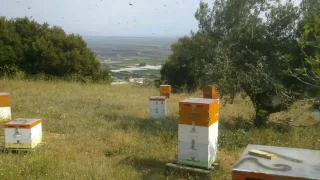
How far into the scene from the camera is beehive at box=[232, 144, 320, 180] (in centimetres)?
314

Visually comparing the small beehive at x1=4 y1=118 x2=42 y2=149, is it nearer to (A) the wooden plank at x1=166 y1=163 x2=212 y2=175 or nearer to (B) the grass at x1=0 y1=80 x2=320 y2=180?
(B) the grass at x1=0 y1=80 x2=320 y2=180

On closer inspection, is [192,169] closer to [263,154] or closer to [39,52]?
[263,154]

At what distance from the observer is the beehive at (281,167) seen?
10.3 ft

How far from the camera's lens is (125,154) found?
6566mm

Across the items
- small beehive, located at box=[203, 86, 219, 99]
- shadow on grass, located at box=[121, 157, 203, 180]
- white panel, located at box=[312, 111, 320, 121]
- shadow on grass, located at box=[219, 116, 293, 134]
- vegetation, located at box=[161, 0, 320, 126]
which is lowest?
shadow on grass, located at box=[121, 157, 203, 180]

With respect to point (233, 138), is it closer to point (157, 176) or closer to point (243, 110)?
point (157, 176)

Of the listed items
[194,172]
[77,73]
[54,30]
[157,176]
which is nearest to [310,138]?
[194,172]

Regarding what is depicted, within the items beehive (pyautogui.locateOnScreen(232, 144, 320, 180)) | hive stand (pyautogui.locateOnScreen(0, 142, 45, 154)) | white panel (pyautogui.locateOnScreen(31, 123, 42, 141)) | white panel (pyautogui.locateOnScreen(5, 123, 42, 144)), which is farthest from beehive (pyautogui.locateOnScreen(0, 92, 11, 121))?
beehive (pyautogui.locateOnScreen(232, 144, 320, 180))

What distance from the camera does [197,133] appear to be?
212 inches

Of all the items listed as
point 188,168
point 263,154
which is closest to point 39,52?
point 188,168

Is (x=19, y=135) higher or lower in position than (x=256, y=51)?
lower

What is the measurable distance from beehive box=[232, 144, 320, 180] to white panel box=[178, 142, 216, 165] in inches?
60.4

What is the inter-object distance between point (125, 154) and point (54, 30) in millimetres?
16725

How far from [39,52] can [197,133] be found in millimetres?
16006
